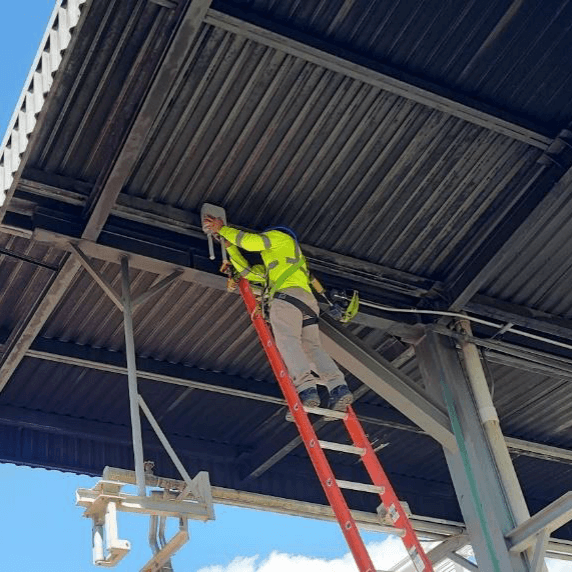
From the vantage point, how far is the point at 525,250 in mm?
11852

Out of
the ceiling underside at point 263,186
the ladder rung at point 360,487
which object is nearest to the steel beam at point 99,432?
the ceiling underside at point 263,186

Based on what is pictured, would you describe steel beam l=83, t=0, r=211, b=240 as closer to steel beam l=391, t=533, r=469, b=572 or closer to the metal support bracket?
the metal support bracket

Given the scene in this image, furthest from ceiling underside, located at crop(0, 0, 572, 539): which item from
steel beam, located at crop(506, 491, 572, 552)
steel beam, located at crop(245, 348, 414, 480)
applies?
steel beam, located at crop(506, 491, 572, 552)

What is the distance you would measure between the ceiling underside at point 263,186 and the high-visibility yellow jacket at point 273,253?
0.68 metres

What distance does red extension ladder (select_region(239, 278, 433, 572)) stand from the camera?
8.05 metres

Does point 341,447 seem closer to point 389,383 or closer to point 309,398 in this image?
point 309,398

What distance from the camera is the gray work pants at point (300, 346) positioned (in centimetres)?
969

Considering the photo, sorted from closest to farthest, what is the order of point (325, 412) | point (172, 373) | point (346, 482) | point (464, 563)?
1. point (346, 482)
2. point (325, 412)
3. point (464, 563)
4. point (172, 373)

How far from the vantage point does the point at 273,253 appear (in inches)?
411

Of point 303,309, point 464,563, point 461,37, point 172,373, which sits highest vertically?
point 461,37

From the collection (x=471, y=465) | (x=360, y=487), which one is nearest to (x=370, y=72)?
(x=360, y=487)

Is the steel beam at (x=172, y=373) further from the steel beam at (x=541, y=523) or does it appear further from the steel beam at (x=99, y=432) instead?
the steel beam at (x=541, y=523)

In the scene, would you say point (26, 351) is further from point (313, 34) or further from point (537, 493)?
point (537, 493)

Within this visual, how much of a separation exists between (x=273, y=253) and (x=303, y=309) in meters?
0.67
